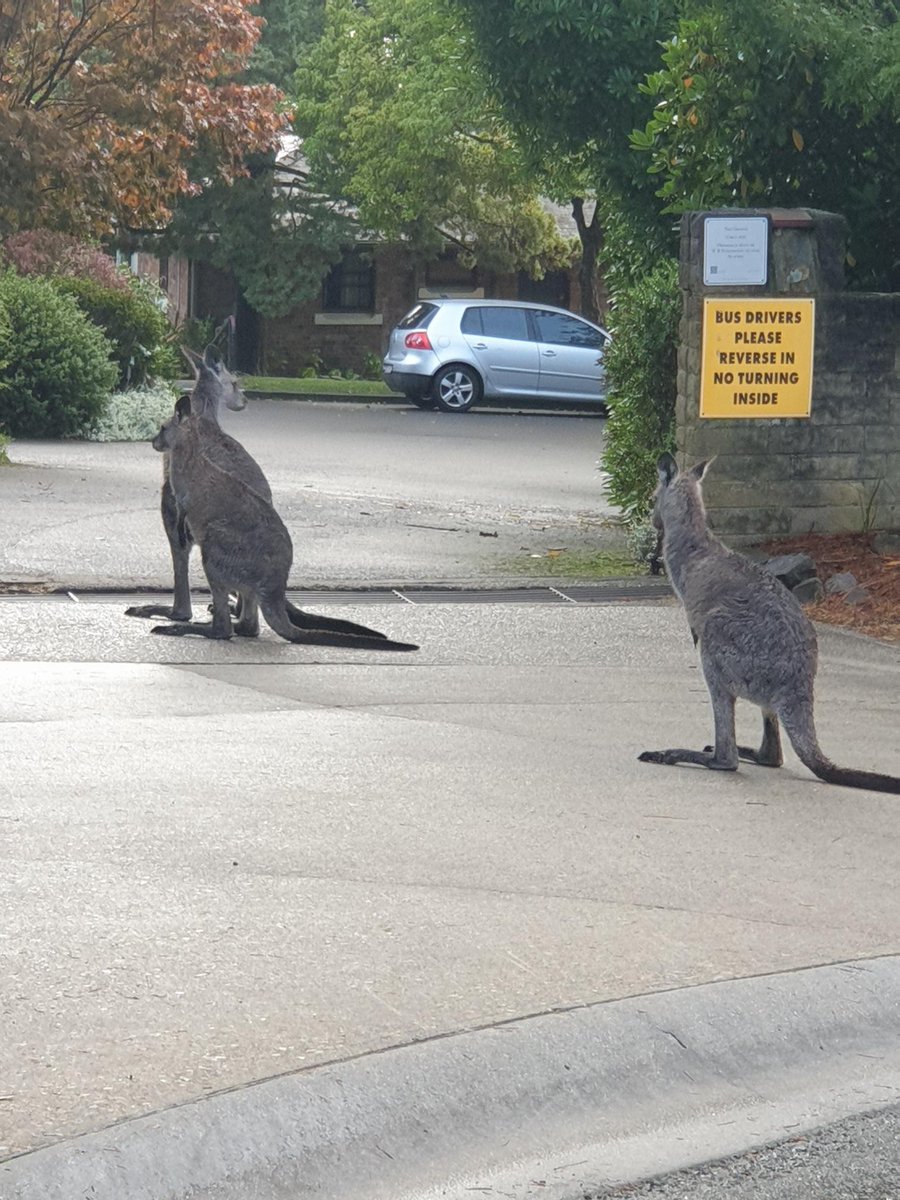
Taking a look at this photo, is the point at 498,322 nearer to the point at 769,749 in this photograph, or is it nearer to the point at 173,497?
the point at 173,497

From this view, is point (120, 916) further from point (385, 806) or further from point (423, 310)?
point (423, 310)

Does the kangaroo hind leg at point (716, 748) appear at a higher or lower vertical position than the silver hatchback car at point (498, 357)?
lower

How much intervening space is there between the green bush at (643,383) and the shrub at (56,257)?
1772 centimetres


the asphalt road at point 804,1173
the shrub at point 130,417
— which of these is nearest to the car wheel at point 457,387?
the shrub at point 130,417

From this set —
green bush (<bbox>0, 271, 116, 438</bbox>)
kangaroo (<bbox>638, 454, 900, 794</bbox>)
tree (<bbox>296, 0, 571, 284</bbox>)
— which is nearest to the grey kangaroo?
kangaroo (<bbox>638, 454, 900, 794</bbox>)

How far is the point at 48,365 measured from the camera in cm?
2298

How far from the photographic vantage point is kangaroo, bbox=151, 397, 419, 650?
1005cm

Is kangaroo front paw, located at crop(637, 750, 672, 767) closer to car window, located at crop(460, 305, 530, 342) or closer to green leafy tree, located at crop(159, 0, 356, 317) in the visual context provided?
car window, located at crop(460, 305, 530, 342)

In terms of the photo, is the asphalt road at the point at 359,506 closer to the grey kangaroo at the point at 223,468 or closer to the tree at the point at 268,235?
the grey kangaroo at the point at 223,468

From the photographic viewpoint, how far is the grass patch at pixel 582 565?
13.0 m

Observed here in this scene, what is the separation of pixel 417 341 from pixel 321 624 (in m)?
20.7

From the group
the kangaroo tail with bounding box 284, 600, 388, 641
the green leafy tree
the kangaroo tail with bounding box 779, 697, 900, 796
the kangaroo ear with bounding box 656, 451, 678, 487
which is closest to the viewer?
the kangaroo tail with bounding box 779, 697, 900, 796

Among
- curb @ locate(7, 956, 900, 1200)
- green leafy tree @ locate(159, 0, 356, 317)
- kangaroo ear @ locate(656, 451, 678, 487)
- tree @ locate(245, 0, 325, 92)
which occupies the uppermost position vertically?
tree @ locate(245, 0, 325, 92)

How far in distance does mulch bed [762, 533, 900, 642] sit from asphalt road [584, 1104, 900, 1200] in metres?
6.85
